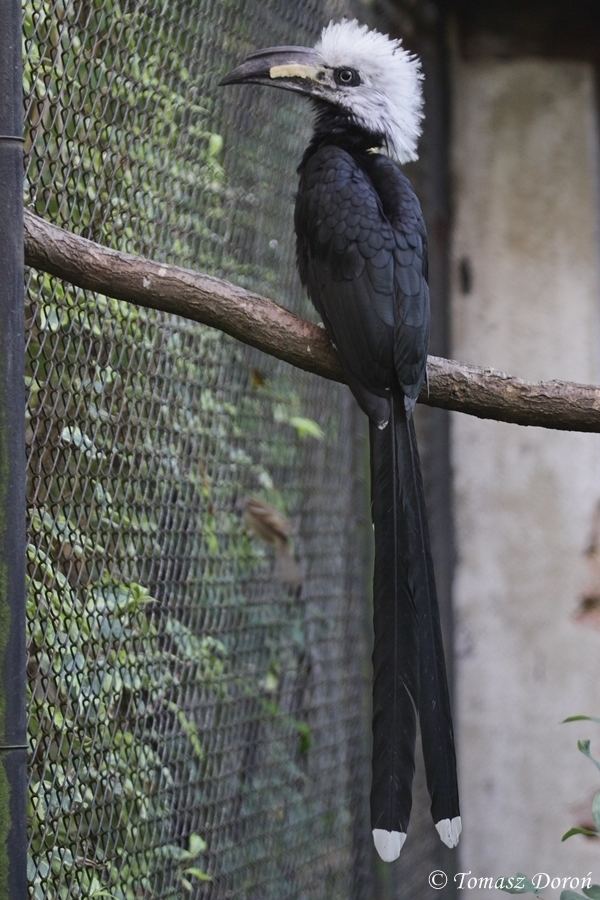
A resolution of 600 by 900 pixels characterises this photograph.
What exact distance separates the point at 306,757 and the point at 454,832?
4.03 ft

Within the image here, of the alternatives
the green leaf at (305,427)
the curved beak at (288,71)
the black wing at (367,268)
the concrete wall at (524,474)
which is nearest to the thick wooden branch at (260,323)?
the black wing at (367,268)

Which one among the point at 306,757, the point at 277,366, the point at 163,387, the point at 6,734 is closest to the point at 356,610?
the point at 306,757

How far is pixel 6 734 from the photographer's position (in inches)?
55.7

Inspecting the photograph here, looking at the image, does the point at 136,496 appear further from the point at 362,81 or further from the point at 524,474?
the point at 524,474

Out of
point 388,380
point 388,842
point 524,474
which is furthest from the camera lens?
point 524,474

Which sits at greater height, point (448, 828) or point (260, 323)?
point (260, 323)

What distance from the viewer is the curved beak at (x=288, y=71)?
2.30m

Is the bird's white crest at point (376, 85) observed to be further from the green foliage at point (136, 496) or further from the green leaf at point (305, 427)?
the green leaf at point (305, 427)

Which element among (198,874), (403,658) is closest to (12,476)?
(403,658)

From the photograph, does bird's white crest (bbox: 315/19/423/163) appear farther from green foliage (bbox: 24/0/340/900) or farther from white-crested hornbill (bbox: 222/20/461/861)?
green foliage (bbox: 24/0/340/900)

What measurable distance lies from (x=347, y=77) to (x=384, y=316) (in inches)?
25.2

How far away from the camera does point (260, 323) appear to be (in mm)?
1836

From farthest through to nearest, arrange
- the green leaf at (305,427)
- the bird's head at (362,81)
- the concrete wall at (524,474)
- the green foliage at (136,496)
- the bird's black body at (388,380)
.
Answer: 1. the concrete wall at (524,474)
2. the green leaf at (305,427)
3. the bird's head at (362,81)
4. the green foliage at (136,496)
5. the bird's black body at (388,380)

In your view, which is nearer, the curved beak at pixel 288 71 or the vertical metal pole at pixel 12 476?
the vertical metal pole at pixel 12 476
